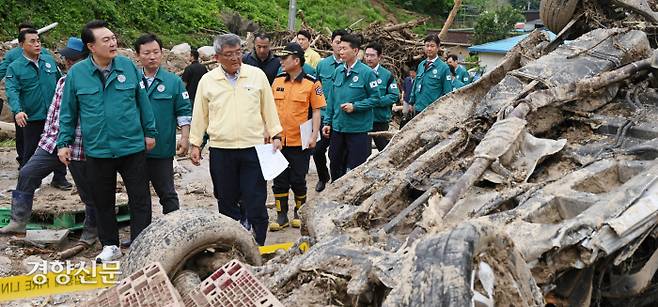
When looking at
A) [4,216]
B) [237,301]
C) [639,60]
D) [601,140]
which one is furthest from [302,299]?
[4,216]

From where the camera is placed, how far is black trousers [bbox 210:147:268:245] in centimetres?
523

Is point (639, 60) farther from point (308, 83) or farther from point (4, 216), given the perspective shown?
point (4, 216)

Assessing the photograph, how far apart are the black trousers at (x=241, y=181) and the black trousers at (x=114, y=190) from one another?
0.55m

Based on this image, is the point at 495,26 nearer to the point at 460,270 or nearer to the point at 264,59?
the point at 264,59

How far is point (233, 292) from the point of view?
325 centimetres

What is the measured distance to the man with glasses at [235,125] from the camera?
5.14 m

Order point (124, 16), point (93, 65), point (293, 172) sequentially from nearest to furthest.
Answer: point (93, 65)
point (293, 172)
point (124, 16)

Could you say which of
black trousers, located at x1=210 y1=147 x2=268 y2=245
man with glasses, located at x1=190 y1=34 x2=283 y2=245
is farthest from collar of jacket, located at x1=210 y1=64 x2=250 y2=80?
black trousers, located at x1=210 y1=147 x2=268 y2=245

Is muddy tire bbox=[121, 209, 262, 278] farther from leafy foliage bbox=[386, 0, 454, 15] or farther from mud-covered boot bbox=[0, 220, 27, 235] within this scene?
leafy foliage bbox=[386, 0, 454, 15]

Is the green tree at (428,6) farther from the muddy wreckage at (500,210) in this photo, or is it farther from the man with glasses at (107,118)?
the man with glasses at (107,118)

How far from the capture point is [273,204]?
7.51m

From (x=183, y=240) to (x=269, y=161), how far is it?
146cm

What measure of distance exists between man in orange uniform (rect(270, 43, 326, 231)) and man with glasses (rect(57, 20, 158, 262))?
4.78 feet

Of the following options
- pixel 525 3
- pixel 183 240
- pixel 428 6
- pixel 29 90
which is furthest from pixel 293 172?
pixel 525 3
